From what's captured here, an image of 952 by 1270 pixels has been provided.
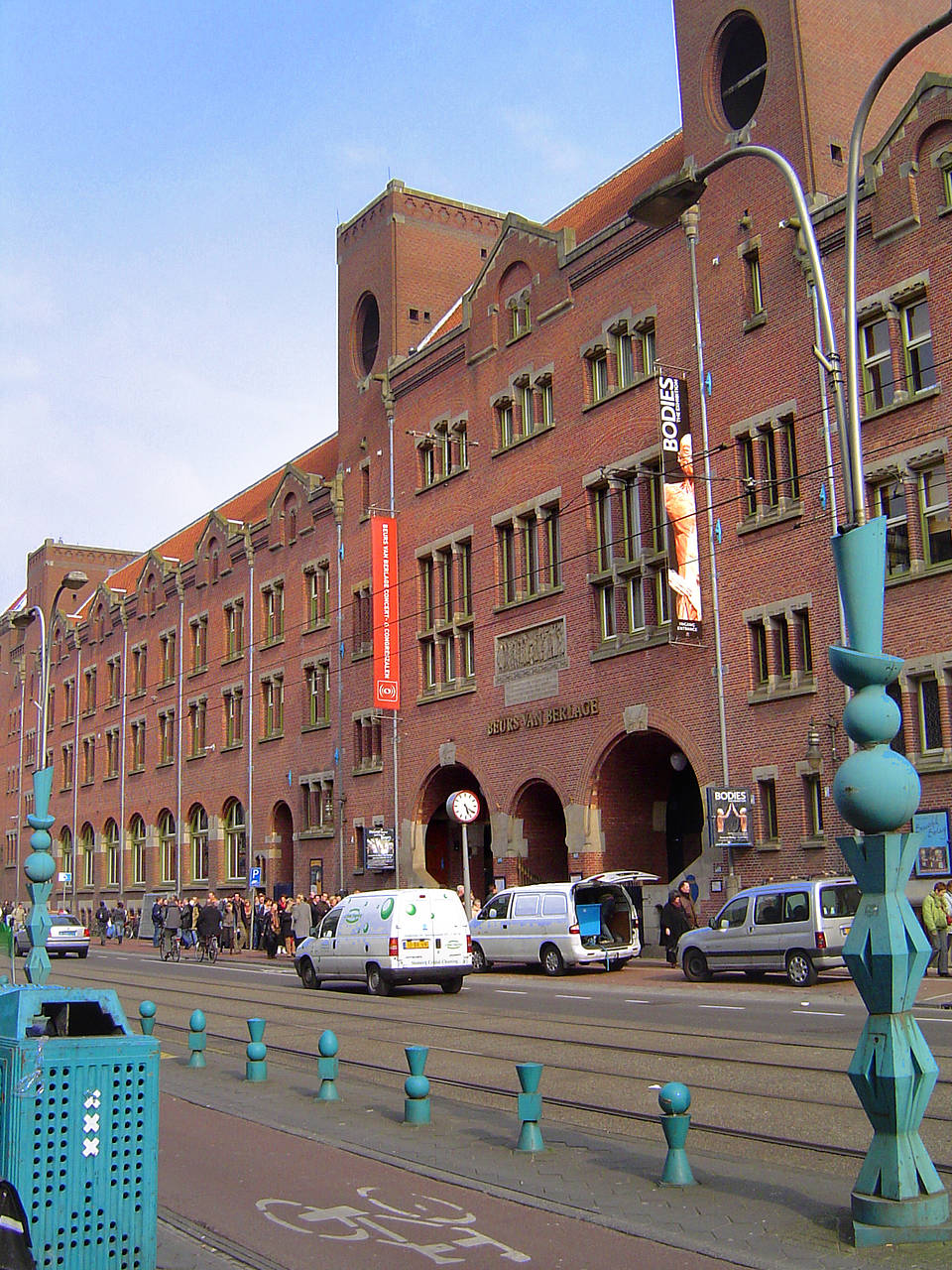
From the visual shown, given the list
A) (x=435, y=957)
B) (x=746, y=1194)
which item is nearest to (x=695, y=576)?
(x=435, y=957)

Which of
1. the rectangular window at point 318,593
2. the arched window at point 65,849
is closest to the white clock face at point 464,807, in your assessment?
the rectangular window at point 318,593

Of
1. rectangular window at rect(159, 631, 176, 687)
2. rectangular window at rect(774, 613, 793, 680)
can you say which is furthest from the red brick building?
rectangular window at rect(159, 631, 176, 687)

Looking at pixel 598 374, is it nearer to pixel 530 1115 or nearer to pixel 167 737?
pixel 530 1115

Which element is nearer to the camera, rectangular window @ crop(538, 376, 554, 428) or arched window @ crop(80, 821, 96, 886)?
rectangular window @ crop(538, 376, 554, 428)

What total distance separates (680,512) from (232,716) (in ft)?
90.6

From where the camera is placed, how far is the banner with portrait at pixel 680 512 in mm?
27844

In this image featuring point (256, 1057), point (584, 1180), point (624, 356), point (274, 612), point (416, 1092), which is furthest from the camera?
point (274, 612)

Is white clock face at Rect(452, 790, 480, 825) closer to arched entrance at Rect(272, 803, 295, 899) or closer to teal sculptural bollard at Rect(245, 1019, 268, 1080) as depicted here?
arched entrance at Rect(272, 803, 295, 899)

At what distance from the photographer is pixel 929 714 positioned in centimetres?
2364

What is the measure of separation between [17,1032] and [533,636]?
28.3 m

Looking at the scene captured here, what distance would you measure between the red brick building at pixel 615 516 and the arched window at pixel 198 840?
1.82m

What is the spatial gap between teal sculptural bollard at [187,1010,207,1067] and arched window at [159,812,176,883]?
1678 inches

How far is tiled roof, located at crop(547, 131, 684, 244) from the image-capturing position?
3425 centimetres

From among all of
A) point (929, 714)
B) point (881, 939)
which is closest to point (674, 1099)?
point (881, 939)
